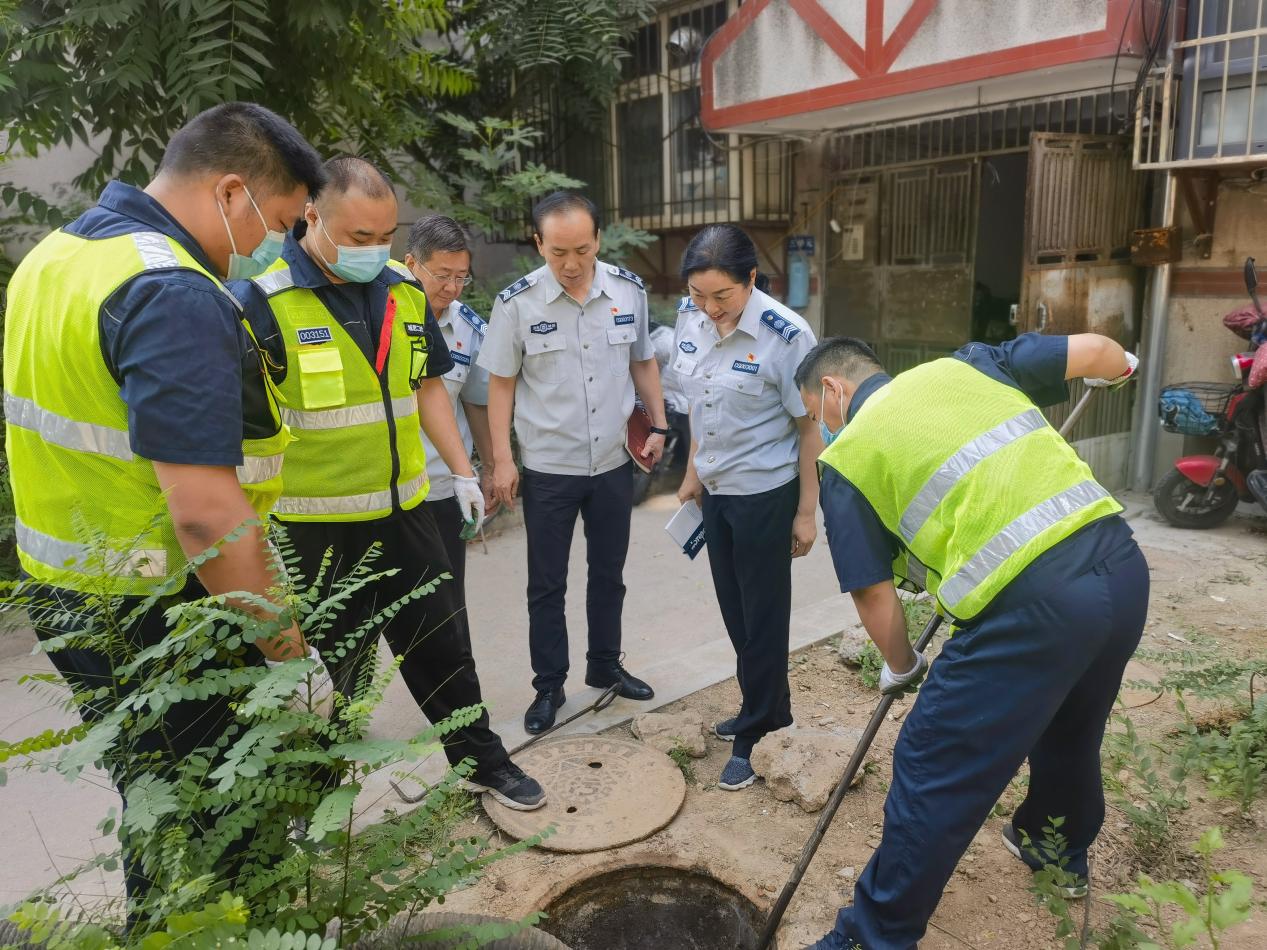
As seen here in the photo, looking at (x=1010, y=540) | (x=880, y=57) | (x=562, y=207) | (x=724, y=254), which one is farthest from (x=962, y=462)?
A: (x=880, y=57)

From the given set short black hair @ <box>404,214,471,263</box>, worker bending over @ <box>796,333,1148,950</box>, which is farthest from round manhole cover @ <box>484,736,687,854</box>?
short black hair @ <box>404,214,471,263</box>

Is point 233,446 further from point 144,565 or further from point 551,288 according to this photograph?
point 551,288

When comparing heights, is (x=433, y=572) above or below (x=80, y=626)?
below

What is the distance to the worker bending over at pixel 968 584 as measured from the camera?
1916 mm

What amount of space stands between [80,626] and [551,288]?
6.75 feet

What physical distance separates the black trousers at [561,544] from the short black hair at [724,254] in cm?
90

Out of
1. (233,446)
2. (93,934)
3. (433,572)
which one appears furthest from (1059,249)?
(93,934)

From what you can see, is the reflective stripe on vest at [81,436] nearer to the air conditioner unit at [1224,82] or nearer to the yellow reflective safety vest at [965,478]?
the yellow reflective safety vest at [965,478]

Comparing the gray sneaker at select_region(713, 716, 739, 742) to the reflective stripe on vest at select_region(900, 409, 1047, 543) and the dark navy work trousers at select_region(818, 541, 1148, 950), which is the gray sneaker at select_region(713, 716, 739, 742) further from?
the reflective stripe on vest at select_region(900, 409, 1047, 543)

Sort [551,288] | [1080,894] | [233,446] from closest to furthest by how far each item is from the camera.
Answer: [233,446] → [1080,894] → [551,288]

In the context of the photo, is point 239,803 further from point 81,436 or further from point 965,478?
point 965,478

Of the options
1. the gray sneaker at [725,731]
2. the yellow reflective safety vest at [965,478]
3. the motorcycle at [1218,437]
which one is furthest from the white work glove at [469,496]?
the motorcycle at [1218,437]

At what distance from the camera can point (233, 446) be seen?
1667mm

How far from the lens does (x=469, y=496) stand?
3107 millimetres
